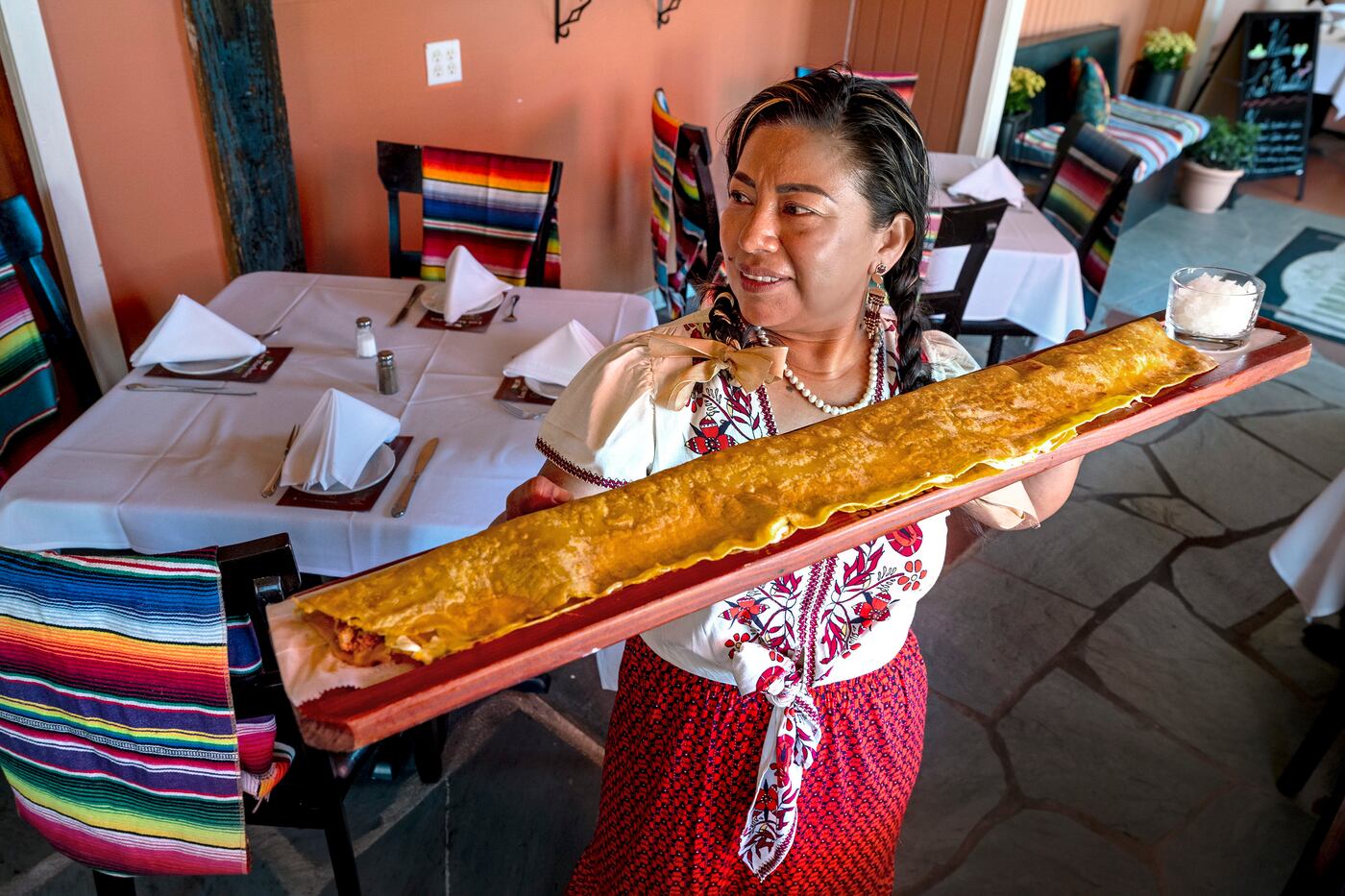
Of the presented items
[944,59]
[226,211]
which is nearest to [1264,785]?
[226,211]

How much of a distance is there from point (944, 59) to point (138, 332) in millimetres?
3887

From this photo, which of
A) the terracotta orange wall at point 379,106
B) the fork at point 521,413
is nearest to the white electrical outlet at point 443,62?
the terracotta orange wall at point 379,106

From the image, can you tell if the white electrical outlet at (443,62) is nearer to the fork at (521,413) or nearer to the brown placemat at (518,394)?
the brown placemat at (518,394)

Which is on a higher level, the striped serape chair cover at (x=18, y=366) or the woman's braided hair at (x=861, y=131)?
the woman's braided hair at (x=861, y=131)

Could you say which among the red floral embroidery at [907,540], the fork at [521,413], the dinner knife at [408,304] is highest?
the red floral embroidery at [907,540]

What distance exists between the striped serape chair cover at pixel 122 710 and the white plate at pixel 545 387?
0.93 metres

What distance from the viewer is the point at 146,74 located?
99.7 inches

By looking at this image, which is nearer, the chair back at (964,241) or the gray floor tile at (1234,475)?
the chair back at (964,241)

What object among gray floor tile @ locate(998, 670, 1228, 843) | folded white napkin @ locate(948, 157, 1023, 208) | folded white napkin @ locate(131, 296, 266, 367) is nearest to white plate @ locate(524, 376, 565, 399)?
folded white napkin @ locate(131, 296, 266, 367)

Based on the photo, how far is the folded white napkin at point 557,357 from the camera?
208 cm

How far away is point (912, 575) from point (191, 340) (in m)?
1.67

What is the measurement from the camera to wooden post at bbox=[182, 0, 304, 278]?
8.47ft

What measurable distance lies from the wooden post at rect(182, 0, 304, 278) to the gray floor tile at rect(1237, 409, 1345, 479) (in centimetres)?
369

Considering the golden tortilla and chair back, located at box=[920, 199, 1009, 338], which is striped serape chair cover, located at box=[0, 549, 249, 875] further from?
chair back, located at box=[920, 199, 1009, 338]
